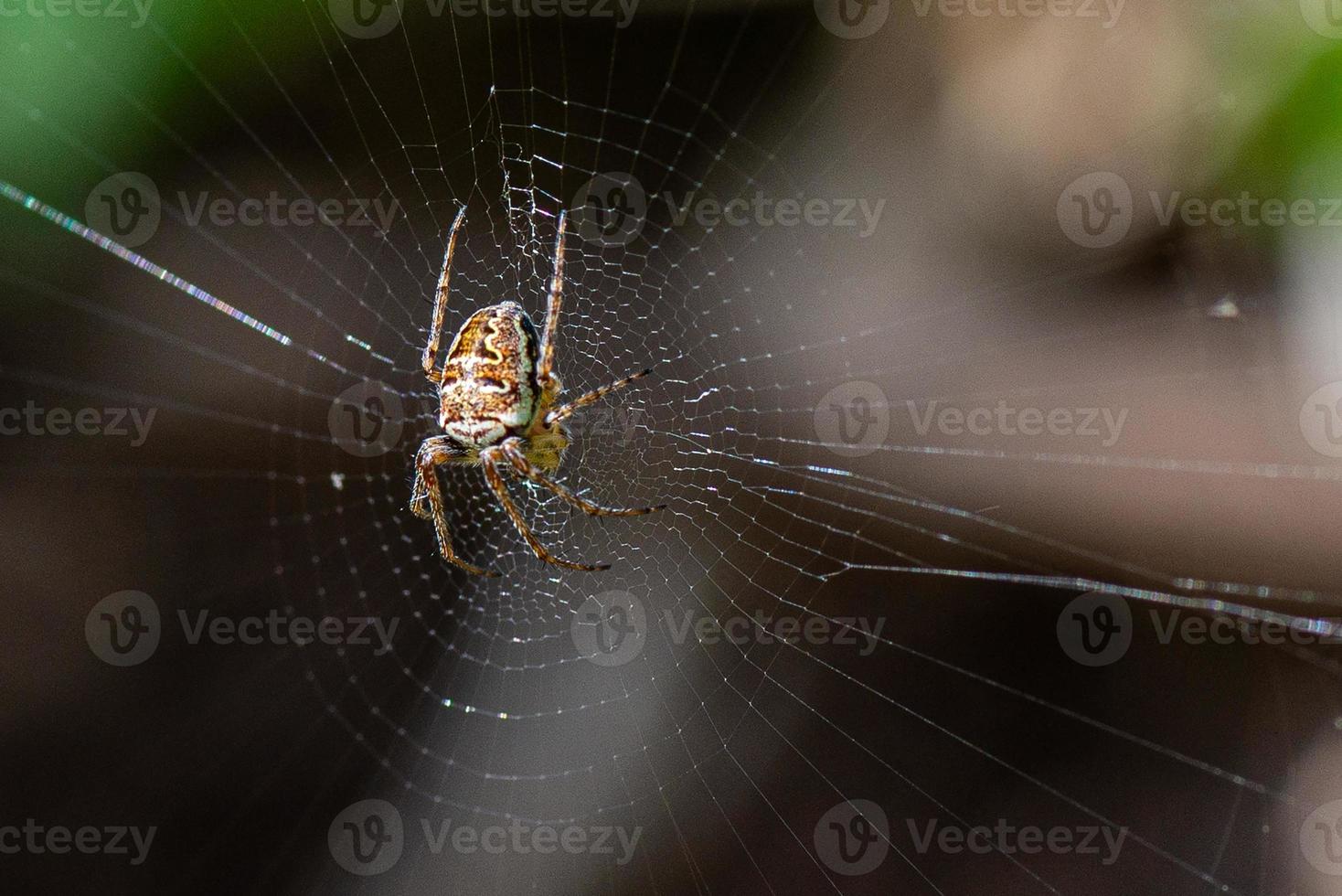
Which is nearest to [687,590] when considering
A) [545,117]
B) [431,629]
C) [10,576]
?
[431,629]

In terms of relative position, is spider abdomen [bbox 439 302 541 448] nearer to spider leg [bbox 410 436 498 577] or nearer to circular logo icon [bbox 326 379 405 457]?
spider leg [bbox 410 436 498 577]

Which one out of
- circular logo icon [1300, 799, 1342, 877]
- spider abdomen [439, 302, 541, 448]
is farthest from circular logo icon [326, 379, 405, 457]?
circular logo icon [1300, 799, 1342, 877]

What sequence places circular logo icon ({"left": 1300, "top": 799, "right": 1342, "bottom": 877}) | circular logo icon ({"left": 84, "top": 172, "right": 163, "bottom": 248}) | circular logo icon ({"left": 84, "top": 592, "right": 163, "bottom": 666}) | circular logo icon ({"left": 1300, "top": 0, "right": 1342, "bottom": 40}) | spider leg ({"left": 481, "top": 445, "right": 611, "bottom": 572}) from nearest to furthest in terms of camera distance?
circular logo icon ({"left": 1300, "top": 0, "right": 1342, "bottom": 40})
spider leg ({"left": 481, "top": 445, "right": 611, "bottom": 572})
circular logo icon ({"left": 1300, "top": 799, "right": 1342, "bottom": 877})
circular logo icon ({"left": 84, "top": 172, "right": 163, "bottom": 248})
circular logo icon ({"left": 84, "top": 592, "right": 163, "bottom": 666})

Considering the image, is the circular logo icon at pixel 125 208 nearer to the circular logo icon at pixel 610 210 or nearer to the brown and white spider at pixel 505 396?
the brown and white spider at pixel 505 396

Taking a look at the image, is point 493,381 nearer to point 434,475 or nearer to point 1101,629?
point 434,475

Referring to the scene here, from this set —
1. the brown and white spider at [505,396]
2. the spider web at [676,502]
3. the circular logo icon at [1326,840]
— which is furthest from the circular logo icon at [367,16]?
the circular logo icon at [1326,840]
